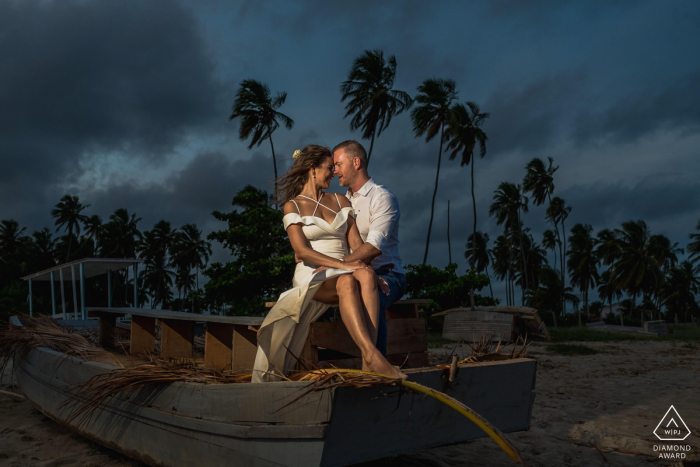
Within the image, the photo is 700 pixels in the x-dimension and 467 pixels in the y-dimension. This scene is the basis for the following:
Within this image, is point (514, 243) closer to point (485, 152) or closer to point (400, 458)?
point (485, 152)

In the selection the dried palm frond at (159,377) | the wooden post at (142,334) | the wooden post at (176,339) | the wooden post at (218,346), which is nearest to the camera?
the dried palm frond at (159,377)

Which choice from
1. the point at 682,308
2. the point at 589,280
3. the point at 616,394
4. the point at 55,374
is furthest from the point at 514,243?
the point at 55,374

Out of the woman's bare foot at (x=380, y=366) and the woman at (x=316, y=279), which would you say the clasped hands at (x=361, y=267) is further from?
the woman's bare foot at (x=380, y=366)

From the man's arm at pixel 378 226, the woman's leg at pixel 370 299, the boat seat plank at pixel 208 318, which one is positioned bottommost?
the boat seat plank at pixel 208 318

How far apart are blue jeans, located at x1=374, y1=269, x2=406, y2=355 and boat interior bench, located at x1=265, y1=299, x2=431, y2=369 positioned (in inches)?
6.9

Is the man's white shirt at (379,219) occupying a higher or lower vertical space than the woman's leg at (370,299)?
higher

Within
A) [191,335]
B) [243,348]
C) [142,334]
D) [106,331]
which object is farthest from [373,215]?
[106,331]

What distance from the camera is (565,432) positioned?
4.69 meters

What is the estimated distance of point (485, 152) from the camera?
37281 millimetres

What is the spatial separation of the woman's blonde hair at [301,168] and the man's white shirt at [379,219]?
1.16 ft

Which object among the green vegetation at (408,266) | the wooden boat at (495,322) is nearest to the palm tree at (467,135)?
the green vegetation at (408,266)

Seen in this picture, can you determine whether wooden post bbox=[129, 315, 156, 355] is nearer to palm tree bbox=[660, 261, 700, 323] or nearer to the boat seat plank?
the boat seat plank

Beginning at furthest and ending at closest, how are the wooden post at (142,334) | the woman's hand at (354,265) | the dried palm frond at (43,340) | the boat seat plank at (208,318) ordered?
the wooden post at (142,334) → the dried palm frond at (43,340) → the boat seat plank at (208,318) → the woman's hand at (354,265)

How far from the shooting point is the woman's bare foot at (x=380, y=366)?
2316mm
